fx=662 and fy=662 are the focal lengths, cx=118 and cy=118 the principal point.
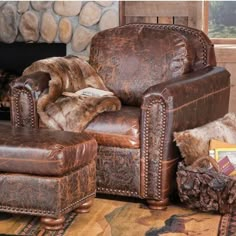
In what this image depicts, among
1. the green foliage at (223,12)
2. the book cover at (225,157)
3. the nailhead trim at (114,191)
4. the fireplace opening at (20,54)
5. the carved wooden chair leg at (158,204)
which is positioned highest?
the green foliage at (223,12)

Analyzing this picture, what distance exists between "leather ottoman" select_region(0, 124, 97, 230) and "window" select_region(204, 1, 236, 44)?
2.18m

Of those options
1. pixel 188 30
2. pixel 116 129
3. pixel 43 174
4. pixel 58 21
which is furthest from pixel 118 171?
pixel 58 21

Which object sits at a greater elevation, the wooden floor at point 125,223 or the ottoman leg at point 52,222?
the ottoman leg at point 52,222

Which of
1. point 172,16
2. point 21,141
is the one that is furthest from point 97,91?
point 172,16

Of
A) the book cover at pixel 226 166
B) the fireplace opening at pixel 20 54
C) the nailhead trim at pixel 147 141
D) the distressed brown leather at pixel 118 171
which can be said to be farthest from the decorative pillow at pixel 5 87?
the book cover at pixel 226 166

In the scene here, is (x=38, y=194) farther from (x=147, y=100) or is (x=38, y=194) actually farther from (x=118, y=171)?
(x=147, y=100)

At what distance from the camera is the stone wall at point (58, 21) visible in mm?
5141

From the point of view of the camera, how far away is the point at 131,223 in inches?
130

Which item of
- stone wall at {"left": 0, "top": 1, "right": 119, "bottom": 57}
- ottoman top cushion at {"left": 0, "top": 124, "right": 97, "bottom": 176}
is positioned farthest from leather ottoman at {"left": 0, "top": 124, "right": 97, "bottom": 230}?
stone wall at {"left": 0, "top": 1, "right": 119, "bottom": 57}

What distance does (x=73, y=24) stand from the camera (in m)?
5.21

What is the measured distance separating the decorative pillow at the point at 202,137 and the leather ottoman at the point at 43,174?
55 centimetres

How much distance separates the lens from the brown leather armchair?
3471 mm

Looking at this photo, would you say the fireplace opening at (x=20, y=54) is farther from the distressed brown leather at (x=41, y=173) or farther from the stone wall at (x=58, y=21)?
the distressed brown leather at (x=41, y=173)

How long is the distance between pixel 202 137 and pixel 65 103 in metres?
0.79
